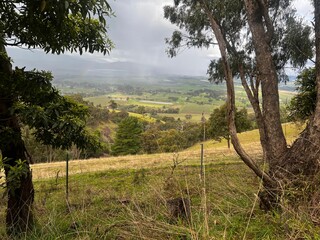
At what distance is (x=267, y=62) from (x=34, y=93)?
345 cm

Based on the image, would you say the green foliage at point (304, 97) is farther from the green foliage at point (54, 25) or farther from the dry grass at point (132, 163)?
the green foliage at point (54, 25)

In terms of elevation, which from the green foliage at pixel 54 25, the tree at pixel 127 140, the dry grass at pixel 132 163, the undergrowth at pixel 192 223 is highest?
the green foliage at pixel 54 25

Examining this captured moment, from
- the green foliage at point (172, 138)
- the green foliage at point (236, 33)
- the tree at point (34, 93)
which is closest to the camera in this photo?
the tree at point (34, 93)

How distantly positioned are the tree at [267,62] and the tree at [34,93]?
71.9 inches

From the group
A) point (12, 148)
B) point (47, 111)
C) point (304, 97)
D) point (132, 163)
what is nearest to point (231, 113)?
point (47, 111)

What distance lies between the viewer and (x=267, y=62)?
454 centimetres

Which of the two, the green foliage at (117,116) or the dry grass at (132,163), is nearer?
the dry grass at (132,163)

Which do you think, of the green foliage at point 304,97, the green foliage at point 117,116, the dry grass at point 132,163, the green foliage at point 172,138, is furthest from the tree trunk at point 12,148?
the green foliage at point 117,116

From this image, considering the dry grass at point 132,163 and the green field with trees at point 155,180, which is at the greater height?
the green field with trees at point 155,180

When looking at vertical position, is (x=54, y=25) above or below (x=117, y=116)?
above

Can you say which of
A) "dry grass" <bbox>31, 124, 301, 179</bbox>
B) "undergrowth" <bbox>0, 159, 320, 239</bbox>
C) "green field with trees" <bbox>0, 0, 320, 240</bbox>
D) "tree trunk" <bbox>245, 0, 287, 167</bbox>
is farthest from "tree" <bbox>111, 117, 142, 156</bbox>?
"undergrowth" <bbox>0, 159, 320, 239</bbox>

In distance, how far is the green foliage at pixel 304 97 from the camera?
11109mm

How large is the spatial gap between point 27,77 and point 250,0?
3.72 metres

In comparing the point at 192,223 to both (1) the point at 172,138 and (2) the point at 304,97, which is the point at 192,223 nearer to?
(1) the point at 172,138
